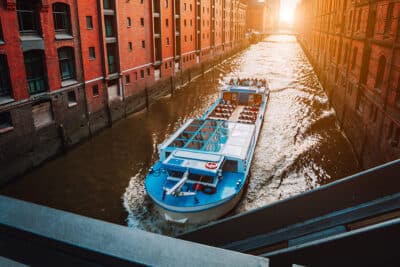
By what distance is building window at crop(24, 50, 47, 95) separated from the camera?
18.0 meters

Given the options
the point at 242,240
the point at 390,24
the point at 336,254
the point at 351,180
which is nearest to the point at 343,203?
the point at 351,180

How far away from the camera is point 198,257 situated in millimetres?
1386

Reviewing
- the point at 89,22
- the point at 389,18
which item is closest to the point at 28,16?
the point at 89,22

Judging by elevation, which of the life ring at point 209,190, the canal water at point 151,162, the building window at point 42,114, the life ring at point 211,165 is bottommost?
the canal water at point 151,162

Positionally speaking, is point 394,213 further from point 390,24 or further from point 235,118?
point 235,118

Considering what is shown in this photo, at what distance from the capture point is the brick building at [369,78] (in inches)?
536

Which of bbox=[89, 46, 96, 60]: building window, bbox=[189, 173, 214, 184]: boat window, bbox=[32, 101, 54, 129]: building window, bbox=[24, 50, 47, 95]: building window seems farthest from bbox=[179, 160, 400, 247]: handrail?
bbox=[89, 46, 96, 60]: building window

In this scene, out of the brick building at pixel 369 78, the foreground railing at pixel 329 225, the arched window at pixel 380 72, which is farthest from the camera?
the arched window at pixel 380 72

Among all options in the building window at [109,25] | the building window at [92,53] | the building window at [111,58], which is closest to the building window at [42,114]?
the building window at [92,53]

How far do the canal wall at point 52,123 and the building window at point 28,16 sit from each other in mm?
3841

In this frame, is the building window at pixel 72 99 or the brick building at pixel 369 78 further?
the building window at pixel 72 99

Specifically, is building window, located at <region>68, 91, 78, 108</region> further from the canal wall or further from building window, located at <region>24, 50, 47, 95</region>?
building window, located at <region>24, 50, 47, 95</region>

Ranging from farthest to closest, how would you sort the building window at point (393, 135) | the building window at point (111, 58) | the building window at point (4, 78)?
the building window at point (111, 58), the building window at point (4, 78), the building window at point (393, 135)

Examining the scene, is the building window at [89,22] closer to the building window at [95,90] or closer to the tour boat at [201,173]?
the building window at [95,90]
